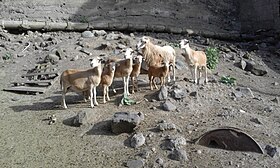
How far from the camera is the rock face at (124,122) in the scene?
6863mm

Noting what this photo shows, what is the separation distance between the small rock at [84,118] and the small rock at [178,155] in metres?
1.67

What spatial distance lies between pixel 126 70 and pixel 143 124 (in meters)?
1.22

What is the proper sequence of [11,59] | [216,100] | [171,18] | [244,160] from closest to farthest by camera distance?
[244,160]
[216,100]
[11,59]
[171,18]

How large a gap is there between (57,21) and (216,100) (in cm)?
853

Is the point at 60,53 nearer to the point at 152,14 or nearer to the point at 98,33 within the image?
the point at 98,33

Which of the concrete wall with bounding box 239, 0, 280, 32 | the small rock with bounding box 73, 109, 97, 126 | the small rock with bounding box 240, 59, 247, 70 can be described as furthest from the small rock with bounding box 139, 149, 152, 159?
the concrete wall with bounding box 239, 0, 280, 32

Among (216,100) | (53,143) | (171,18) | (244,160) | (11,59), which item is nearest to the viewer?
(244,160)

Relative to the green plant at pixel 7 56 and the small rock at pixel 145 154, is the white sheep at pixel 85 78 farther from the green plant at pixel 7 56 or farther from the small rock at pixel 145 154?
the green plant at pixel 7 56

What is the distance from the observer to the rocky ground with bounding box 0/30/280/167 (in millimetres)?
6434

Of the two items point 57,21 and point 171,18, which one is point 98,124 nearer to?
point 57,21

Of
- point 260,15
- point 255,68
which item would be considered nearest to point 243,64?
point 255,68

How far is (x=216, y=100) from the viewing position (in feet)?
26.9

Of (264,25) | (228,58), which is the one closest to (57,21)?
(228,58)

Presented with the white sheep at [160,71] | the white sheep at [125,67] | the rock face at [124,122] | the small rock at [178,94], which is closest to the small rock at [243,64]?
the white sheep at [160,71]
